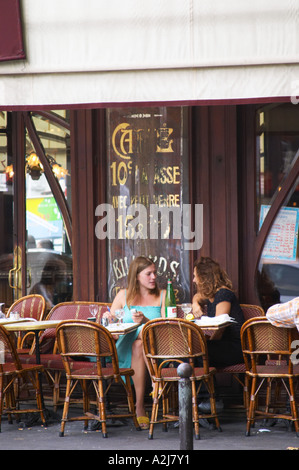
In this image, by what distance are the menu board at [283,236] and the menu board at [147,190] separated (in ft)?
2.77

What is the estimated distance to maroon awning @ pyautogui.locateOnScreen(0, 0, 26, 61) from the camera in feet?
20.4

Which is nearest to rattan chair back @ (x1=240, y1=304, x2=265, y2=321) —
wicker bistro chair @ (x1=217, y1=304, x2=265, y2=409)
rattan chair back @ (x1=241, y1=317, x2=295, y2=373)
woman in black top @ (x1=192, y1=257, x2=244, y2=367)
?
wicker bistro chair @ (x1=217, y1=304, x2=265, y2=409)

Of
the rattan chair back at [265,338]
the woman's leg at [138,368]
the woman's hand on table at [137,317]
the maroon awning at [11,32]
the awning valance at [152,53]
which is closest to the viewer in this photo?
the awning valance at [152,53]

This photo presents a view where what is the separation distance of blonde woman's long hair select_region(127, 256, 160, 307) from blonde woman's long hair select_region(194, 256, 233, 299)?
48 cm

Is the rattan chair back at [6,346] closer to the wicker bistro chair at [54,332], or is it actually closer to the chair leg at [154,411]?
the wicker bistro chair at [54,332]

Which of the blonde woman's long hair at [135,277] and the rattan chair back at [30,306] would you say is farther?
the rattan chair back at [30,306]

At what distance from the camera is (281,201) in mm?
7891

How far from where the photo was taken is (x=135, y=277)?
24.8 ft

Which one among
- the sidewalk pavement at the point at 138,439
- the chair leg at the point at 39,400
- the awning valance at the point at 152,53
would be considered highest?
the awning valance at the point at 152,53

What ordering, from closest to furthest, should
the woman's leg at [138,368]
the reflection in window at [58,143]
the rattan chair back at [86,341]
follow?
the rattan chair back at [86,341] < the woman's leg at [138,368] < the reflection in window at [58,143]

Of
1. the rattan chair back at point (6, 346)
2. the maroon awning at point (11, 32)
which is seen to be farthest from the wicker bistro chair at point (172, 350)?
the maroon awning at point (11, 32)

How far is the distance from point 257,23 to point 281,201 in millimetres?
2319

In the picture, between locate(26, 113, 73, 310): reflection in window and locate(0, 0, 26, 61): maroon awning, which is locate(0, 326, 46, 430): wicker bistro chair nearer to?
locate(26, 113, 73, 310): reflection in window

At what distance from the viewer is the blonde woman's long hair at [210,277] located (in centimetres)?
740
